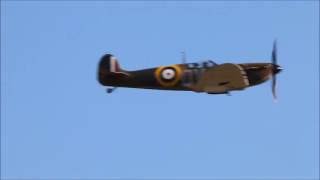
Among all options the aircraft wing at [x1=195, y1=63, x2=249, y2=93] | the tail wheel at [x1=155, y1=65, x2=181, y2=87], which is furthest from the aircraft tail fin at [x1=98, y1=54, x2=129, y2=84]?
the aircraft wing at [x1=195, y1=63, x2=249, y2=93]

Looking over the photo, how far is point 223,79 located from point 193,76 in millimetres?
1518

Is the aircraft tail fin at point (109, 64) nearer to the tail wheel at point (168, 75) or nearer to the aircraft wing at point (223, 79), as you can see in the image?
the tail wheel at point (168, 75)

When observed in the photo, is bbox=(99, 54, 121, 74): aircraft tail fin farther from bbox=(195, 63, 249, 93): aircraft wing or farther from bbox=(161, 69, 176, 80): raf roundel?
bbox=(195, 63, 249, 93): aircraft wing

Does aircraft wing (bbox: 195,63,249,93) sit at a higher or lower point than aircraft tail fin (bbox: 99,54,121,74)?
lower

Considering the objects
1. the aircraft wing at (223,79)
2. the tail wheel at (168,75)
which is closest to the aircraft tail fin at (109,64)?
the tail wheel at (168,75)

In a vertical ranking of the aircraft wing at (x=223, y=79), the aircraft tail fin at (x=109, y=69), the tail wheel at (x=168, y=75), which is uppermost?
the aircraft tail fin at (x=109, y=69)

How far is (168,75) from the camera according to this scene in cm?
2614

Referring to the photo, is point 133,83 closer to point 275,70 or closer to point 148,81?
point 148,81

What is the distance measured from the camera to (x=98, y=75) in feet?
88.5

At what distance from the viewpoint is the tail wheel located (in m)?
25.9

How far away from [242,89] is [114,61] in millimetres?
6467

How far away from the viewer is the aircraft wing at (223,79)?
2423cm

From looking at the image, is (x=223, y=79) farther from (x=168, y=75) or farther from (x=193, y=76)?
(x=168, y=75)

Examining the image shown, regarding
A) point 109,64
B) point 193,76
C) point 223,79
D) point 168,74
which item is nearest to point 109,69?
point 109,64
